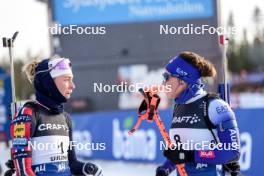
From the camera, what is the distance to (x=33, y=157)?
4270 millimetres

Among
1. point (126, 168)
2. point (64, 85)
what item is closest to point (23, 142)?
point (64, 85)

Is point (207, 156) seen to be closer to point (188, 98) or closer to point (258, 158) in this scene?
point (188, 98)

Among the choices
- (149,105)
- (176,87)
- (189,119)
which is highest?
(176,87)

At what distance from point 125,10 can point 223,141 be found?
49.7 feet

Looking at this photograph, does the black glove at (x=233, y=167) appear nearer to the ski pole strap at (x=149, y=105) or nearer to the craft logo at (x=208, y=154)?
the craft logo at (x=208, y=154)

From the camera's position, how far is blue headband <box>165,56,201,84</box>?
4.51 meters

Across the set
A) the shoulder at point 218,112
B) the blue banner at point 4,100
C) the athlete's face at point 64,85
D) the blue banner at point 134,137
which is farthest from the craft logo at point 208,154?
the blue banner at point 4,100

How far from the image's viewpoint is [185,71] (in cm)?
452

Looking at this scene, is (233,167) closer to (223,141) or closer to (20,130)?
(223,141)

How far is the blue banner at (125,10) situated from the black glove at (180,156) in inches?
547

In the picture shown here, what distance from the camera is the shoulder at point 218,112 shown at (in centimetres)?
425

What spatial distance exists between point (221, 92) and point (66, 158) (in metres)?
1.54
